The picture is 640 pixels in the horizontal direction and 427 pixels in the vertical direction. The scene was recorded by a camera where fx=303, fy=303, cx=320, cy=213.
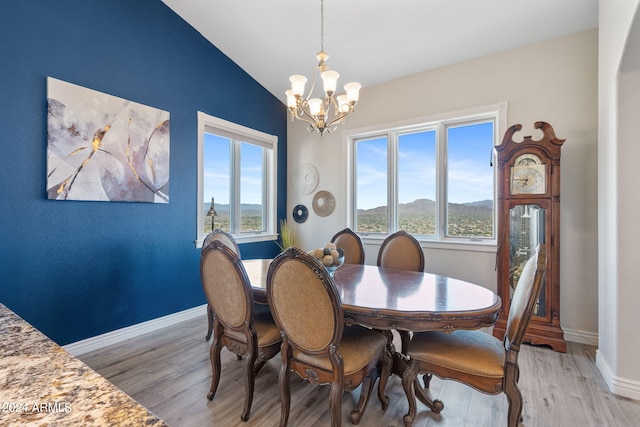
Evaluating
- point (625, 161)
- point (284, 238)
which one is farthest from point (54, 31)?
point (625, 161)

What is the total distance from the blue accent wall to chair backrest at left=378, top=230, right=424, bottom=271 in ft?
7.26

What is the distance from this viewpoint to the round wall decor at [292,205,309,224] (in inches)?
186

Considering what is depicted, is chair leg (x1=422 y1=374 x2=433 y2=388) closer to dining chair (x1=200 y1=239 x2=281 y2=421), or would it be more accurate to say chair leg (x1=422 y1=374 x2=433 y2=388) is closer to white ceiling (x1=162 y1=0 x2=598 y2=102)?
dining chair (x1=200 y1=239 x2=281 y2=421)

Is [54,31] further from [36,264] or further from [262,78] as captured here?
[262,78]

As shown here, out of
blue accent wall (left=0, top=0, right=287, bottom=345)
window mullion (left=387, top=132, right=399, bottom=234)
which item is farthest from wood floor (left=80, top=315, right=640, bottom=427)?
window mullion (left=387, top=132, right=399, bottom=234)

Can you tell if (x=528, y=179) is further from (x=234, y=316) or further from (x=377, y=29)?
(x=234, y=316)

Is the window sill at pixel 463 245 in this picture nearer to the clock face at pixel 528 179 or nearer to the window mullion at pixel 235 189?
the clock face at pixel 528 179

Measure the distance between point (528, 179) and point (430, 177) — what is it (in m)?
1.14

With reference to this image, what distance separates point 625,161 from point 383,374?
86.6 inches

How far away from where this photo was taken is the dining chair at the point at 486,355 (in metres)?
1.49

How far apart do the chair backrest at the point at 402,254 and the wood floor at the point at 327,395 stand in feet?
3.05

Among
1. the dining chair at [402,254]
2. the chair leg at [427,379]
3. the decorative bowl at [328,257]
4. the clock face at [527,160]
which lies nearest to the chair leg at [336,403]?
the decorative bowl at [328,257]

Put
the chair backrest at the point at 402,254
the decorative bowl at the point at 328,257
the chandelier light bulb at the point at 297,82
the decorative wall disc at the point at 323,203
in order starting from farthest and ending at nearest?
1. the decorative wall disc at the point at 323,203
2. the chair backrest at the point at 402,254
3. the chandelier light bulb at the point at 297,82
4. the decorative bowl at the point at 328,257

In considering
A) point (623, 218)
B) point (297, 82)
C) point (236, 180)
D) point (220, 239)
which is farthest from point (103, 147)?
point (623, 218)
